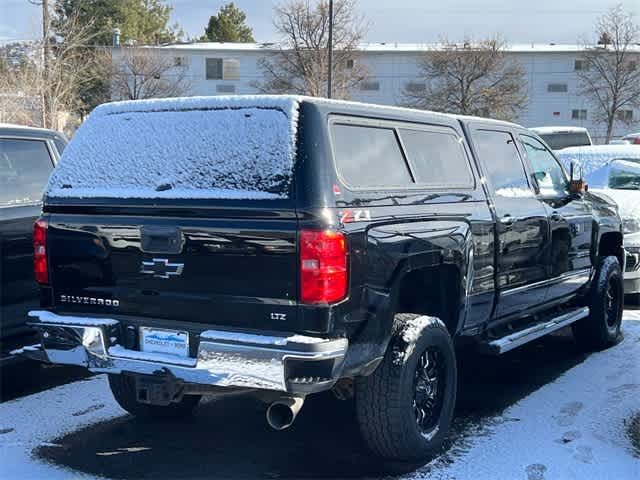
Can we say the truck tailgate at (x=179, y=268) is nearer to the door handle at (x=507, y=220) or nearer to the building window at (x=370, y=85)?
the door handle at (x=507, y=220)

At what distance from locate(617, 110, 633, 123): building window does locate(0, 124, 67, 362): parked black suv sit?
46862 mm

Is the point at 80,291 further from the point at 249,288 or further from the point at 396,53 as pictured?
the point at 396,53

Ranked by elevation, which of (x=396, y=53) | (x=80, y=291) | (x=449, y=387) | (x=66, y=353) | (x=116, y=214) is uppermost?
(x=396, y=53)

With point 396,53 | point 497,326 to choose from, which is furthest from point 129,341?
point 396,53

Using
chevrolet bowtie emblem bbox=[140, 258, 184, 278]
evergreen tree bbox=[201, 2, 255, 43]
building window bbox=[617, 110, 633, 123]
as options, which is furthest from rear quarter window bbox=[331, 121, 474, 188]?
evergreen tree bbox=[201, 2, 255, 43]

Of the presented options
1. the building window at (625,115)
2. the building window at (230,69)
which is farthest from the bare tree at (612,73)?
the building window at (230,69)

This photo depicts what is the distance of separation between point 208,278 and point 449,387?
5.59 ft

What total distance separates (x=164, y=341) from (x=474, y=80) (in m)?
41.7

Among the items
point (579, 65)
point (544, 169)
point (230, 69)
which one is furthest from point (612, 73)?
point (544, 169)

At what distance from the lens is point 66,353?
4.15 m

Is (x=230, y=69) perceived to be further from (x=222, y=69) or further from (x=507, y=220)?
(x=507, y=220)

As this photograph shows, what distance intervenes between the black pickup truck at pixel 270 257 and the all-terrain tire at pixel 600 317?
7.70 feet

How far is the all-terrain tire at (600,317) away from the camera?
6.99 metres

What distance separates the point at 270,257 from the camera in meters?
3.73
